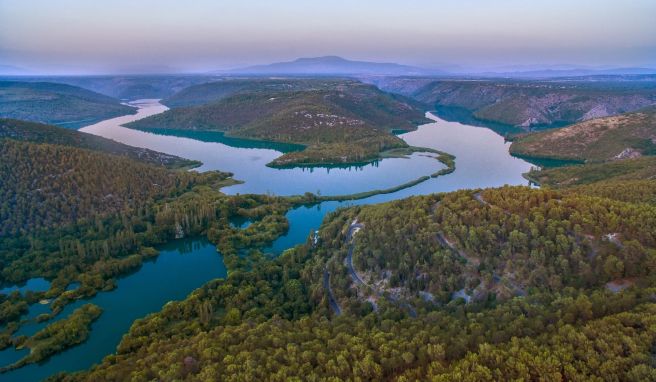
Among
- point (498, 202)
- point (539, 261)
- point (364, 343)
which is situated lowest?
point (364, 343)

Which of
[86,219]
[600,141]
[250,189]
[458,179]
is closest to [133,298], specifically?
[86,219]

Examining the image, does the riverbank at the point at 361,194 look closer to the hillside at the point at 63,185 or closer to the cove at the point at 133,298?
the cove at the point at 133,298

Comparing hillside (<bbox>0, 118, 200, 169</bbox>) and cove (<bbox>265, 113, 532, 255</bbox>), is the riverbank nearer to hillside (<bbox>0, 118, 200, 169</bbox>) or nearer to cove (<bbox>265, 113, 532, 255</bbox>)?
cove (<bbox>265, 113, 532, 255</bbox>)

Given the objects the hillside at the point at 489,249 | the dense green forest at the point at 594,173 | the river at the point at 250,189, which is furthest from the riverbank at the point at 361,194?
the hillside at the point at 489,249

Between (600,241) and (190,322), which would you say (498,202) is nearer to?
(600,241)

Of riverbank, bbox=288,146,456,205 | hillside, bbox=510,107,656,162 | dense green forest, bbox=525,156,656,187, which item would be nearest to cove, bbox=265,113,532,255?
riverbank, bbox=288,146,456,205

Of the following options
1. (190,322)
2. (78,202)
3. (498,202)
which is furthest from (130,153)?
(498,202)
